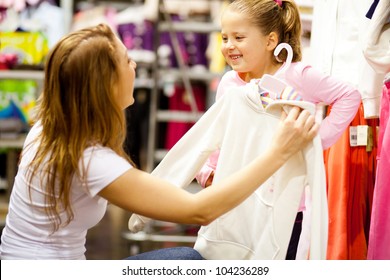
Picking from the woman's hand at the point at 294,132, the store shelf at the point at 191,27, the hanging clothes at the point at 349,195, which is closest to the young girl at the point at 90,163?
the woman's hand at the point at 294,132

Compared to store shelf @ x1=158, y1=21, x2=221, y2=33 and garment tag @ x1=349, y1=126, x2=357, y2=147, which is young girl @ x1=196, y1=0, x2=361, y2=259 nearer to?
garment tag @ x1=349, y1=126, x2=357, y2=147

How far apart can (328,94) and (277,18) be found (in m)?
0.24

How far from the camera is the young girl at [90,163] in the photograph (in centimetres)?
149

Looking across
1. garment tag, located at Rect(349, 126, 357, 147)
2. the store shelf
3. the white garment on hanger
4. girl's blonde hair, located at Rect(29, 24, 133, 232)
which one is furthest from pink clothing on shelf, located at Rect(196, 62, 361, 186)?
the store shelf

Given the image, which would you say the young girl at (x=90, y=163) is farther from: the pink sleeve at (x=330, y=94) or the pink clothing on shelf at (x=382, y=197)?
the pink clothing on shelf at (x=382, y=197)

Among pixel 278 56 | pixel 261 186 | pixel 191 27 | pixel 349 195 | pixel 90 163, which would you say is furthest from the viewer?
pixel 191 27

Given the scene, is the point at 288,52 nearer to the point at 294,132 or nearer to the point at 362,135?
the point at 294,132

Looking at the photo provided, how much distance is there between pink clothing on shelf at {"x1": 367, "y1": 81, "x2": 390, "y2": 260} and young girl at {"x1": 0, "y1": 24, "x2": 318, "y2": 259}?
0.35 meters

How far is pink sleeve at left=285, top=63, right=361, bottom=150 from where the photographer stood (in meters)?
1.64

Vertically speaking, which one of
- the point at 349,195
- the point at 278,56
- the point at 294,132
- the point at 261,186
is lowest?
the point at 349,195

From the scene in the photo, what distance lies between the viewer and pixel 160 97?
4883mm

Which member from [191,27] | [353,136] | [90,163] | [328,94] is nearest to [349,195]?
[353,136]

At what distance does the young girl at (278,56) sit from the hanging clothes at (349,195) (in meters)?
0.26

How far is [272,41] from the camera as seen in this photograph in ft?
5.61
